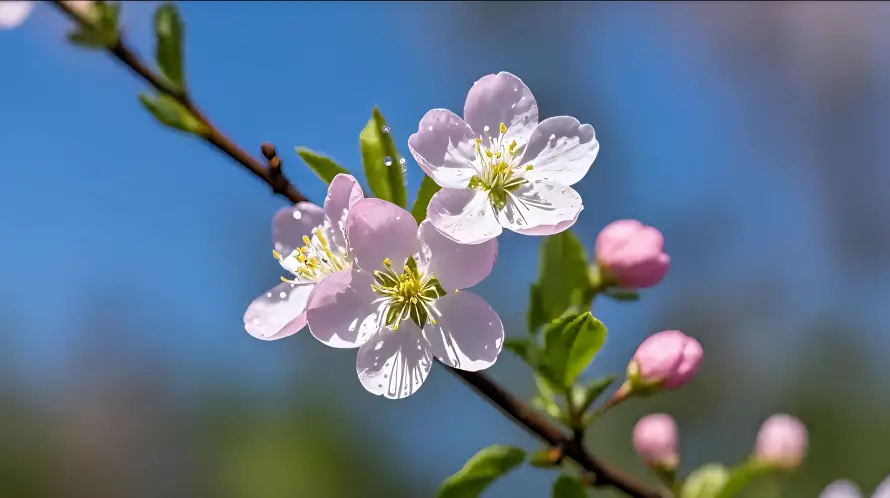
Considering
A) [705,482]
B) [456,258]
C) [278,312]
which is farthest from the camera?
[705,482]

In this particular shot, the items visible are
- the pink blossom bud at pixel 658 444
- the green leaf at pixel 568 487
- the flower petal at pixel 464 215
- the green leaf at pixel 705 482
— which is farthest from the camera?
the pink blossom bud at pixel 658 444

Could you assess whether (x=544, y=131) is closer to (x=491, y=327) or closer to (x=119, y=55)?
(x=491, y=327)

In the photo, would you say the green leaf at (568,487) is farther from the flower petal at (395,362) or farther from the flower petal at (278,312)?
the flower petal at (278,312)

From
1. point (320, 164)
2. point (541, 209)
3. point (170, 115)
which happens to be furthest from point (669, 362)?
point (170, 115)

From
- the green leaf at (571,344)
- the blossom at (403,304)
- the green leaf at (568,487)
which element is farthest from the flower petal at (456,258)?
the green leaf at (568,487)

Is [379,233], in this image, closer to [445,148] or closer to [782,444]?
[445,148]

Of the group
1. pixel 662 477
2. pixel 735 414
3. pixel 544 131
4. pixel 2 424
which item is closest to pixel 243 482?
pixel 2 424
